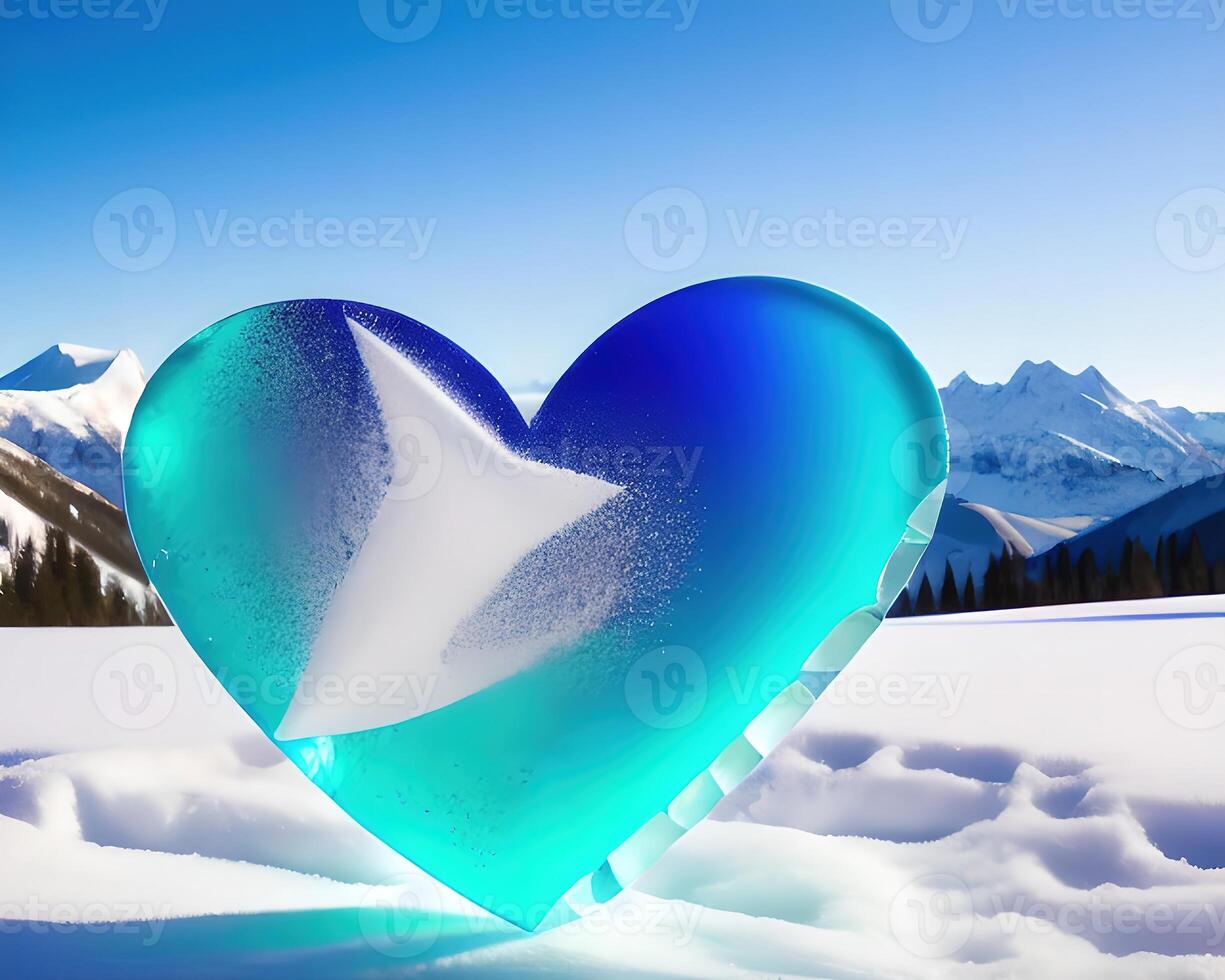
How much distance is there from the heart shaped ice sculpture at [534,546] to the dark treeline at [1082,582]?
41.9 meters

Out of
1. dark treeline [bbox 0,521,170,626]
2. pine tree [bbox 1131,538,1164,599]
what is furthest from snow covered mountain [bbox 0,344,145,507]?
pine tree [bbox 1131,538,1164,599]

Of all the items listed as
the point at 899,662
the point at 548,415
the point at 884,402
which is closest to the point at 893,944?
the point at 884,402

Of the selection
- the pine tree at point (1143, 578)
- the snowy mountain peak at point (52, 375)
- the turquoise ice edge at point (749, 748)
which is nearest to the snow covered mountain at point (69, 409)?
the snowy mountain peak at point (52, 375)

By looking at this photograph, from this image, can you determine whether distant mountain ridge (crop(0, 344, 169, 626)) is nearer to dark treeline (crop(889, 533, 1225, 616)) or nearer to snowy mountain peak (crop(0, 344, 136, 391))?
snowy mountain peak (crop(0, 344, 136, 391))

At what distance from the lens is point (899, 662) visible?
7277mm

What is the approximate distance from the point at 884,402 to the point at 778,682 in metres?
0.88

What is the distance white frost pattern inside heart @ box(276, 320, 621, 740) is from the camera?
2.93 meters

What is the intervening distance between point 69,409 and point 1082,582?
178142 mm

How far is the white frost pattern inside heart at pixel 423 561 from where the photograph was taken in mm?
2934

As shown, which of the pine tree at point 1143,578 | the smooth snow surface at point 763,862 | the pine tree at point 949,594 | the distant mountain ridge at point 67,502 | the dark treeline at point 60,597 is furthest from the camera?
the pine tree at point 949,594

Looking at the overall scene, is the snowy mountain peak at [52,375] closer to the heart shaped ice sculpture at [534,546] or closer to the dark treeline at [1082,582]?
the dark treeline at [1082,582]

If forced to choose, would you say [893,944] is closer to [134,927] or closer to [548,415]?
[548,415]

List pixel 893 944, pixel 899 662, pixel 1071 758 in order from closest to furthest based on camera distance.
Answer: pixel 893 944
pixel 1071 758
pixel 899 662

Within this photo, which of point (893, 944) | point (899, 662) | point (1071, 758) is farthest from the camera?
point (899, 662)
